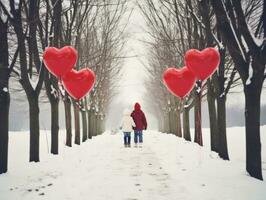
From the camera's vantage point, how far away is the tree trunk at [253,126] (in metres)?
7.20

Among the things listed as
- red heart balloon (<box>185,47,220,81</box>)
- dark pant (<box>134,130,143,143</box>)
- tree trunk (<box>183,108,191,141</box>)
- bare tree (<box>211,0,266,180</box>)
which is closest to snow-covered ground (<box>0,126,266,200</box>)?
bare tree (<box>211,0,266,180</box>)

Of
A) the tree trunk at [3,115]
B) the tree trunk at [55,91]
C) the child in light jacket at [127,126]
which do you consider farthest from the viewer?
the child in light jacket at [127,126]

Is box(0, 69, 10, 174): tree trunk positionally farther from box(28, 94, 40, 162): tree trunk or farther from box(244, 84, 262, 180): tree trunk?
box(244, 84, 262, 180): tree trunk

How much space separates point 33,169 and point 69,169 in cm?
Answer: 84

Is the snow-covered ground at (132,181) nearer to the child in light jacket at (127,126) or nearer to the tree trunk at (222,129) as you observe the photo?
the tree trunk at (222,129)

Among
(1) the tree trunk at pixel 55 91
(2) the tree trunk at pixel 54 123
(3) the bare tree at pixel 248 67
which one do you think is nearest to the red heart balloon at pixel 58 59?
(1) the tree trunk at pixel 55 91

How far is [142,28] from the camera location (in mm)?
19625

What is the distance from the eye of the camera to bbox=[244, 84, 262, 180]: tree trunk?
720 cm

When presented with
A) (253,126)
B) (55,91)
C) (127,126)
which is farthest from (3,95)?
(127,126)

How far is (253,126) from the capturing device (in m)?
7.25

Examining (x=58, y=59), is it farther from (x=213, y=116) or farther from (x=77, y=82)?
(x=213, y=116)

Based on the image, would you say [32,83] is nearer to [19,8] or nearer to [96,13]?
[19,8]

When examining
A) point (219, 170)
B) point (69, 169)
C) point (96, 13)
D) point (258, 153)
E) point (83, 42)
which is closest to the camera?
point (258, 153)

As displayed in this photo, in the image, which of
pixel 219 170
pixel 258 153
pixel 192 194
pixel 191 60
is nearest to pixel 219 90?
pixel 191 60
